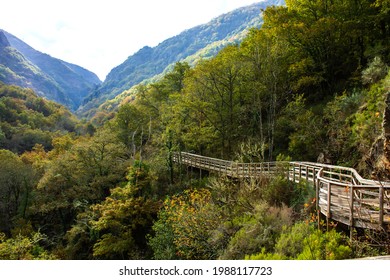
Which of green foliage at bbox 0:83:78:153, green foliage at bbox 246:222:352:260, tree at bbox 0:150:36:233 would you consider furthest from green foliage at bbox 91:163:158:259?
green foliage at bbox 0:83:78:153

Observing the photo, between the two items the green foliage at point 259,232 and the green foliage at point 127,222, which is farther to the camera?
the green foliage at point 127,222

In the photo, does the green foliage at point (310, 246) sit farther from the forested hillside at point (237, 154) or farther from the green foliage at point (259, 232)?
the green foliage at point (259, 232)

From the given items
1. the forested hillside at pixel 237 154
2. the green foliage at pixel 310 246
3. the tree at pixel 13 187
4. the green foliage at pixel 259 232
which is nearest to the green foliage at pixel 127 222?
the forested hillside at pixel 237 154

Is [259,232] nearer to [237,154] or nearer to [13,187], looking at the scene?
[237,154]

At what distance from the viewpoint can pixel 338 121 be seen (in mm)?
18406

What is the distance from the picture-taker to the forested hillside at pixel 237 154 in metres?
13.6

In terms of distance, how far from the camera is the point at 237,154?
55.5 ft

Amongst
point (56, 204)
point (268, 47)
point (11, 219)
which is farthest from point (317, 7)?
point (11, 219)

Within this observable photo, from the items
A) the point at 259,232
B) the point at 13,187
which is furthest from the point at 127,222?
the point at 13,187

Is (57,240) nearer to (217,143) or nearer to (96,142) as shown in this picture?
(96,142)

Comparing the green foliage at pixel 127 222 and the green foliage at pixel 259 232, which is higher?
the green foliage at pixel 259 232

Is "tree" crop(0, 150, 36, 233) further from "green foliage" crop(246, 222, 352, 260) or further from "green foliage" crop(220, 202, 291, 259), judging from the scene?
"green foliage" crop(246, 222, 352, 260)

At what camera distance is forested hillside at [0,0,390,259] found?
13.6m
